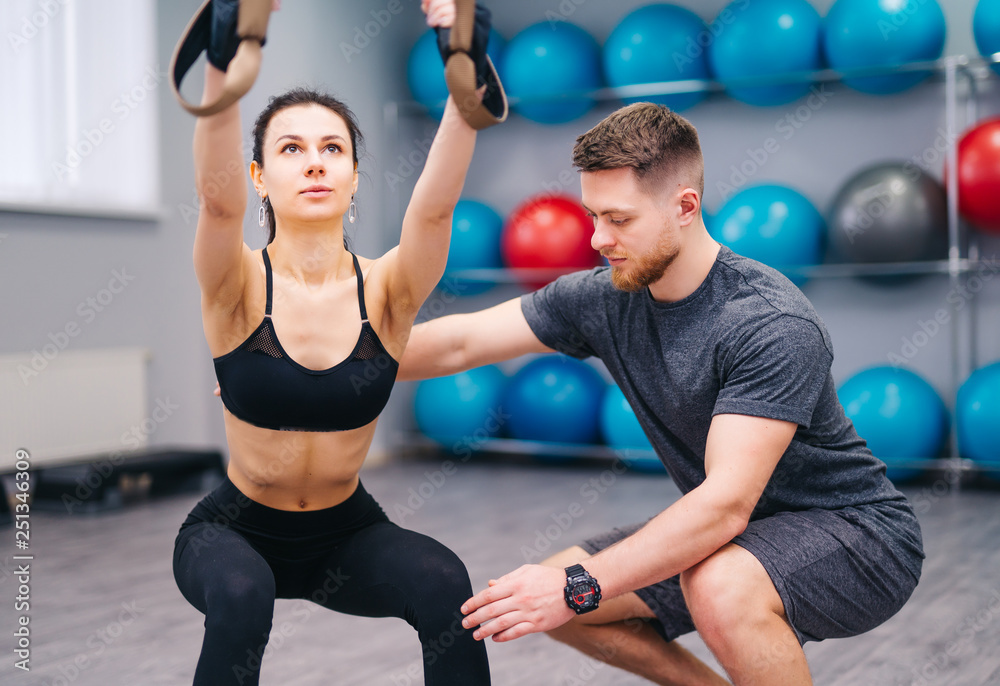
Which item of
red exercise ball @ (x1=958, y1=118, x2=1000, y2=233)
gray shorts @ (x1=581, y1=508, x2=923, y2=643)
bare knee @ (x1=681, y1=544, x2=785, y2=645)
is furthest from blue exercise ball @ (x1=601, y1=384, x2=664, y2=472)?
bare knee @ (x1=681, y1=544, x2=785, y2=645)

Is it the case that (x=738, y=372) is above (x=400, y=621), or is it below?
above

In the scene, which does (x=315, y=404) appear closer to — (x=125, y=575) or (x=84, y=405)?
(x=125, y=575)

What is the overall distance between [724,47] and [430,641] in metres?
3.58

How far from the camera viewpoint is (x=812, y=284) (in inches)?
183

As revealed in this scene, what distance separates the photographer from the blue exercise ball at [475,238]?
190 inches

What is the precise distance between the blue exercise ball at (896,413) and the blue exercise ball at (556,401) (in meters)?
1.21

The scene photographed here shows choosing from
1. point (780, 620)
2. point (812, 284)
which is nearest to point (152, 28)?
point (812, 284)

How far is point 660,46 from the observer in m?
4.39
